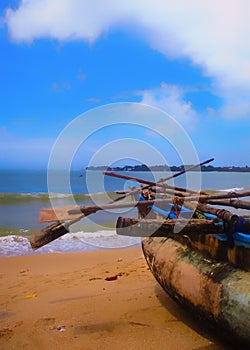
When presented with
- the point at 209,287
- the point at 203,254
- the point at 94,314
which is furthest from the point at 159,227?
the point at 94,314

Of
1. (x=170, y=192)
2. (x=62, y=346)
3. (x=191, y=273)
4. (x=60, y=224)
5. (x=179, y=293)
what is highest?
(x=170, y=192)

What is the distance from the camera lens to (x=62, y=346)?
3.50 metres

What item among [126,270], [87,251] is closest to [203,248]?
[126,270]

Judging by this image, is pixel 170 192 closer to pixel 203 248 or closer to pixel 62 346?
pixel 203 248

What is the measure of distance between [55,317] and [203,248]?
6.63 feet

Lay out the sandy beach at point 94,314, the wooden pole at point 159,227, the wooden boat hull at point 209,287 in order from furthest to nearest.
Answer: the sandy beach at point 94,314
the wooden pole at point 159,227
the wooden boat hull at point 209,287

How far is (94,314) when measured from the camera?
430 cm

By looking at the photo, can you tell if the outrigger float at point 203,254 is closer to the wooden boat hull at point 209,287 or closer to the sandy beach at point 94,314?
the wooden boat hull at point 209,287

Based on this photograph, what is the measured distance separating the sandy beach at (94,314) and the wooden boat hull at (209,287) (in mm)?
367

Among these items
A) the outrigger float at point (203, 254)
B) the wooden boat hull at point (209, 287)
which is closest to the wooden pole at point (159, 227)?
the outrigger float at point (203, 254)

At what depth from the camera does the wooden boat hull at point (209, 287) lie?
2.91 metres

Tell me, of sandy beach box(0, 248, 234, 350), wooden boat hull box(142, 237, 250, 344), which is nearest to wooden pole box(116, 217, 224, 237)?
wooden boat hull box(142, 237, 250, 344)

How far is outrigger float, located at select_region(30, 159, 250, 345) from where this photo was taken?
2988 millimetres

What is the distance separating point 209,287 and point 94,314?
173 cm
